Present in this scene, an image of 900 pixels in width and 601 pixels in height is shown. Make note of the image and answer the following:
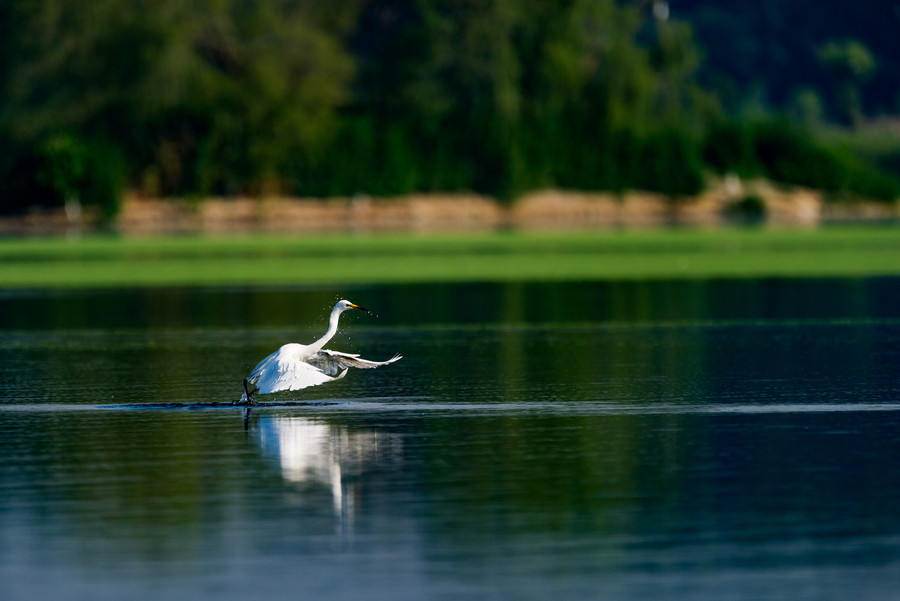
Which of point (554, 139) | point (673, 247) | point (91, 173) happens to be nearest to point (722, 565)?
point (673, 247)

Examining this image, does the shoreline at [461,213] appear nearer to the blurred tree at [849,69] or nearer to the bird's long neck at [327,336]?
the blurred tree at [849,69]

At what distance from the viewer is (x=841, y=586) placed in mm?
8352

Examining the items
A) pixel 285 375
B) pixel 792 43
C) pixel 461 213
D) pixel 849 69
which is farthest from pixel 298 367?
pixel 792 43

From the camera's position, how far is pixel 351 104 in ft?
256

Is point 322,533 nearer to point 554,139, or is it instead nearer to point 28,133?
point 28,133

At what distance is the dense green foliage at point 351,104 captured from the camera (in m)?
67.6

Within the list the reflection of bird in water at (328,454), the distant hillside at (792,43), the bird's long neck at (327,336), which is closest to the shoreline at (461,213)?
the distant hillside at (792,43)

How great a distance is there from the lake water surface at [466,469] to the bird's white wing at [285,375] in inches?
13.3

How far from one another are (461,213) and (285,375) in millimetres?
63731

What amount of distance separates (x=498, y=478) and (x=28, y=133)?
59.6 m

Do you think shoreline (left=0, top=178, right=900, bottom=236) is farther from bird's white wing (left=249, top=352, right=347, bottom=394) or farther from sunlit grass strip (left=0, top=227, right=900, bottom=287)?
bird's white wing (left=249, top=352, right=347, bottom=394)

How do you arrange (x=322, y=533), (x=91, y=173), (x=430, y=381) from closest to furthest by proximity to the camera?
(x=322, y=533)
(x=430, y=381)
(x=91, y=173)

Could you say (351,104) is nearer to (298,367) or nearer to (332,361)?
(332,361)

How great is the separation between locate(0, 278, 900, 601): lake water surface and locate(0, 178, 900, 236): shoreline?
46.0m
